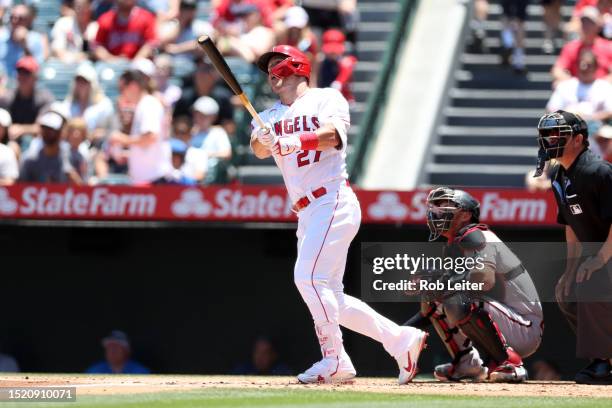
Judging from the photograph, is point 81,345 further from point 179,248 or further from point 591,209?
A: point 591,209

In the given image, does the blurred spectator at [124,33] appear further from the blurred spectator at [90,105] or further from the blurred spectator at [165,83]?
the blurred spectator at [90,105]

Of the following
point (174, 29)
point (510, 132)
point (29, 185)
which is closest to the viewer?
point (29, 185)

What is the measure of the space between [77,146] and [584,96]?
4652 millimetres

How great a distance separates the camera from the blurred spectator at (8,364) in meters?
11.9

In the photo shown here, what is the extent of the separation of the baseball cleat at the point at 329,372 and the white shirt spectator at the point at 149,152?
4.66m

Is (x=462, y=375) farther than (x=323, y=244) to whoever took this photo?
Yes

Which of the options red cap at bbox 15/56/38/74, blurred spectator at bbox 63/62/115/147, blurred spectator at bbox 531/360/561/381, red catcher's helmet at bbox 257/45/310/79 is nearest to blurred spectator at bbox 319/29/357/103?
blurred spectator at bbox 63/62/115/147

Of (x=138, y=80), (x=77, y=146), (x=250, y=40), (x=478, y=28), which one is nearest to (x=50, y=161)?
(x=77, y=146)

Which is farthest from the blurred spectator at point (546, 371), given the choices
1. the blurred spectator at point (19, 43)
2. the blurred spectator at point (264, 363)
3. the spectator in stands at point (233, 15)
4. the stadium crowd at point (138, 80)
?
the blurred spectator at point (19, 43)

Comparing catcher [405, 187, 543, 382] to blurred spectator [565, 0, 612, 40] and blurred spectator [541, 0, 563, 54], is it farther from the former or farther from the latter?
blurred spectator [541, 0, 563, 54]

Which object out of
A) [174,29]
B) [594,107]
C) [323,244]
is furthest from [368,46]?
[323,244]

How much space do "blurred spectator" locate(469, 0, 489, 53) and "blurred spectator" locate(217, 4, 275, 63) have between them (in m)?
2.40

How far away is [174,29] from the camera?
48.3ft

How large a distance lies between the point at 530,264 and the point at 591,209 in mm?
1053
